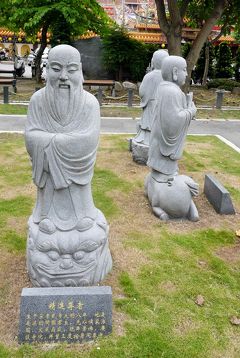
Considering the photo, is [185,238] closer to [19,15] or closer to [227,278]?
[227,278]

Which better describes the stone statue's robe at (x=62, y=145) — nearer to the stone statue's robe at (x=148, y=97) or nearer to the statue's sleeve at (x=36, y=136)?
the statue's sleeve at (x=36, y=136)

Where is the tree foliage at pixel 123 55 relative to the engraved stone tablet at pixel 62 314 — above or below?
above

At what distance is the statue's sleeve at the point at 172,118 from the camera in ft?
19.7

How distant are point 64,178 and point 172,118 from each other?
2508 millimetres

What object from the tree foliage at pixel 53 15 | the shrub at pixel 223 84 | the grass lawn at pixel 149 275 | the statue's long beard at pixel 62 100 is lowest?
the grass lawn at pixel 149 275

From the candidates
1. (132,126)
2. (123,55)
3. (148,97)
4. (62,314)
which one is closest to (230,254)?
(62,314)

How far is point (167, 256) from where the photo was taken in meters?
5.44

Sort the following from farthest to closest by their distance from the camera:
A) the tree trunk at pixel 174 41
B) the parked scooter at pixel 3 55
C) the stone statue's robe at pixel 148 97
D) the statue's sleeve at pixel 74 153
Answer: the parked scooter at pixel 3 55 < the tree trunk at pixel 174 41 < the stone statue's robe at pixel 148 97 < the statue's sleeve at pixel 74 153

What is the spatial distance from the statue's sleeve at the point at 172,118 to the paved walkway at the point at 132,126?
19.3ft

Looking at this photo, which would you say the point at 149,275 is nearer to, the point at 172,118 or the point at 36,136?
the point at 36,136

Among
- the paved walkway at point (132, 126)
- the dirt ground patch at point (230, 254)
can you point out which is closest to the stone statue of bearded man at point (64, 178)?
the dirt ground patch at point (230, 254)

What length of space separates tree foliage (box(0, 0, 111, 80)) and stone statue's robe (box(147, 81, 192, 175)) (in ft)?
38.1

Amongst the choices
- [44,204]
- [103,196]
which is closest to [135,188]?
[103,196]

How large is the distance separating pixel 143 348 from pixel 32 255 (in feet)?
4.76
